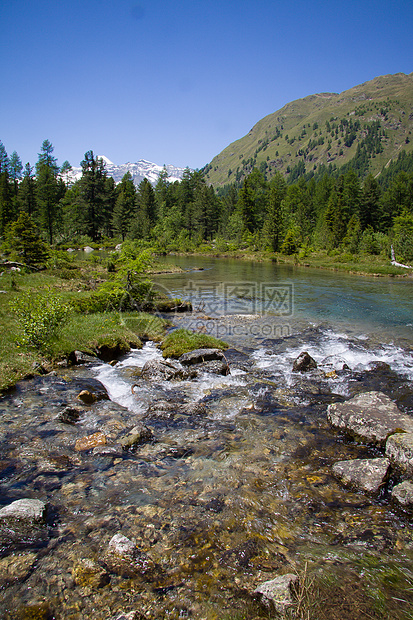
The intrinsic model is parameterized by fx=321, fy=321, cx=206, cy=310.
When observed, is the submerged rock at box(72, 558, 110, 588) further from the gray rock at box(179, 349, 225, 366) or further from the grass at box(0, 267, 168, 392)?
the gray rock at box(179, 349, 225, 366)

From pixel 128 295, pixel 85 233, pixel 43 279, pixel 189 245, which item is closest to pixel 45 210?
pixel 85 233

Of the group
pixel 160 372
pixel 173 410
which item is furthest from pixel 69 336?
pixel 173 410

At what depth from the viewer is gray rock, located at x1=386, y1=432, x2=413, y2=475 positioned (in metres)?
5.47

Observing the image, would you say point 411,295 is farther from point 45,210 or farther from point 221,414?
point 45,210

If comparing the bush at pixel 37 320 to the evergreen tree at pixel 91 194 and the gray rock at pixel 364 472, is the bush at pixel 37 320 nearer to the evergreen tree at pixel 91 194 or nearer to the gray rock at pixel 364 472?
the gray rock at pixel 364 472

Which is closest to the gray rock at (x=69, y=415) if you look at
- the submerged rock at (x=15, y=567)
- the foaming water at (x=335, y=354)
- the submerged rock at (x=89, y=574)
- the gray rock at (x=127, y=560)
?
the submerged rock at (x=15, y=567)

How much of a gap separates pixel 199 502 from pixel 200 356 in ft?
22.9

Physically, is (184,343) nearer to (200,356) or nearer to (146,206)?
(200,356)

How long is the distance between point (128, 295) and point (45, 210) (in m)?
57.5

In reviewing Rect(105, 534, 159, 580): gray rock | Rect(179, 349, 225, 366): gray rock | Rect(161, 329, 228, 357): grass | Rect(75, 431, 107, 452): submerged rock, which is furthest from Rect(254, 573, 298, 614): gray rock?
Rect(161, 329, 228, 357): grass

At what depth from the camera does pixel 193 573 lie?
3.65 m

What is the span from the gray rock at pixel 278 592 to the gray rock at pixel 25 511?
2857 mm

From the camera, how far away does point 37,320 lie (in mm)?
9859

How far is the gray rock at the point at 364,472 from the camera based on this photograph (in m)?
5.37
